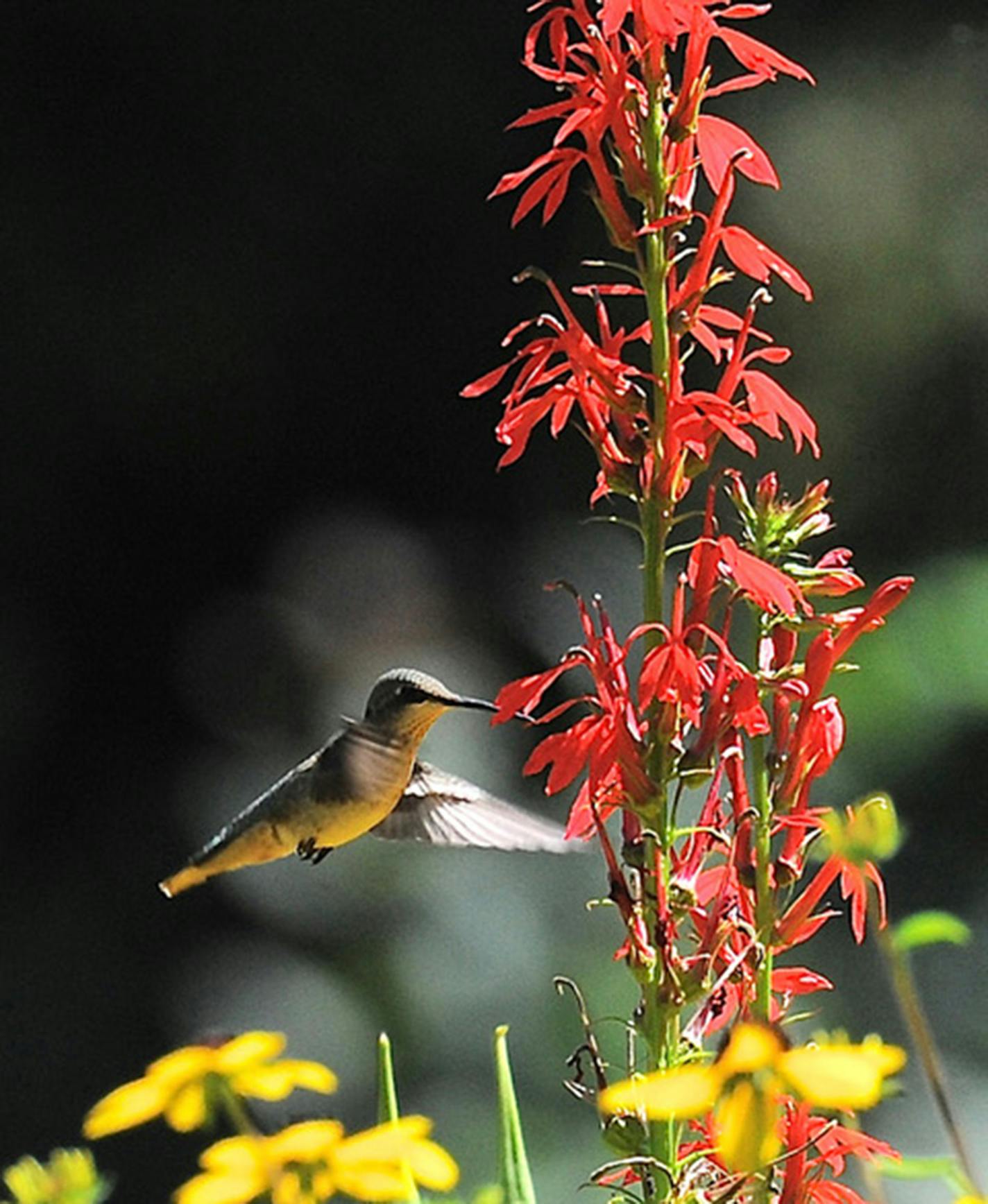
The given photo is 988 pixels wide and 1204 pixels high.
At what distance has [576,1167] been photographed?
1.56 m

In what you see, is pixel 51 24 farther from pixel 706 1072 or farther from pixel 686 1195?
pixel 706 1072

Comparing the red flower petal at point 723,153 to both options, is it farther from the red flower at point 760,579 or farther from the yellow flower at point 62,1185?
the yellow flower at point 62,1185

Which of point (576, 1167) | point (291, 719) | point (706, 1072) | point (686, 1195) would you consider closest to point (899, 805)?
point (576, 1167)

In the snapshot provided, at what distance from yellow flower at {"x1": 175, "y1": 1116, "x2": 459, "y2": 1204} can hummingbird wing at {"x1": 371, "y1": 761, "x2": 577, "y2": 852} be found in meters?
0.56

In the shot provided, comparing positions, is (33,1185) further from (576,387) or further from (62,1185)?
(576,387)

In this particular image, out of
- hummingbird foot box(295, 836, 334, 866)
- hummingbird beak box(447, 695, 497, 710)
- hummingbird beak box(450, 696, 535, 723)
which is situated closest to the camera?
hummingbird beak box(450, 696, 535, 723)

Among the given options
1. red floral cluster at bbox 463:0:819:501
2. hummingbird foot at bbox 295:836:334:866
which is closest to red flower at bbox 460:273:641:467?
red floral cluster at bbox 463:0:819:501

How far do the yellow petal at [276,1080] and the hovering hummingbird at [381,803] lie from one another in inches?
21.0

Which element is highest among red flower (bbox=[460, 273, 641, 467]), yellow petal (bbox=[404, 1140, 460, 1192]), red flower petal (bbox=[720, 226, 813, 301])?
red flower petal (bbox=[720, 226, 813, 301])

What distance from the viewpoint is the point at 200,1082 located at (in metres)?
0.43

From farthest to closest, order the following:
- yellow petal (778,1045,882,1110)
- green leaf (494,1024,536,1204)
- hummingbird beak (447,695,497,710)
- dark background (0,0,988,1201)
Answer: dark background (0,0,988,1201), hummingbird beak (447,695,497,710), green leaf (494,1024,536,1204), yellow petal (778,1045,882,1110)

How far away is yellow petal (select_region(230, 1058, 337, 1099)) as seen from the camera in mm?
406

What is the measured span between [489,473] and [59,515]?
50cm

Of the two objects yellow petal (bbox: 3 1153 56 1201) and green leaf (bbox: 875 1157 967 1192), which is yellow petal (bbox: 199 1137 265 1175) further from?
green leaf (bbox: 875 1157 967 1192)
